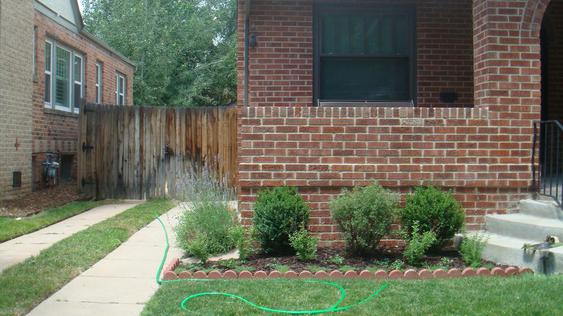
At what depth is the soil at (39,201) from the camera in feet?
37.2

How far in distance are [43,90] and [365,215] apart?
10.6 metres

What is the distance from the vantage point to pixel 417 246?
255 inches

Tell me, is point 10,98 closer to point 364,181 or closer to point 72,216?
point 72,216

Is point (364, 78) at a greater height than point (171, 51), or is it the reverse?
point (171, 51)

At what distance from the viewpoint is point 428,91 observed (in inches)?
373

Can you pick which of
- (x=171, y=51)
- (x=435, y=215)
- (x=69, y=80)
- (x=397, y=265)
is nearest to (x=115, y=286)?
(x=397, y=265)

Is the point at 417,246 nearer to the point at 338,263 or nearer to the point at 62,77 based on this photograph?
the point at 338,263

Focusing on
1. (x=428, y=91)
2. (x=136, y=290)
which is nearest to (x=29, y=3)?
(x=428, y=91)

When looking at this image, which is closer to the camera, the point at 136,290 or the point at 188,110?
the point at 136,290

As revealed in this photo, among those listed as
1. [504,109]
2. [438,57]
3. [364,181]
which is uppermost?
[438,57]

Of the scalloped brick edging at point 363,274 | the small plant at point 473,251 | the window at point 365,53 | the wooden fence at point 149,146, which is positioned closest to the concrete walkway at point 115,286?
the scalloped brick edging at point 363,274

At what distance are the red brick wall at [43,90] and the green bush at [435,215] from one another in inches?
395

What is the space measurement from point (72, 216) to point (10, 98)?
3.31 m

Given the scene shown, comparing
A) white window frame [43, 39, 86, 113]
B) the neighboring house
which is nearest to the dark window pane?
the neighboring house
